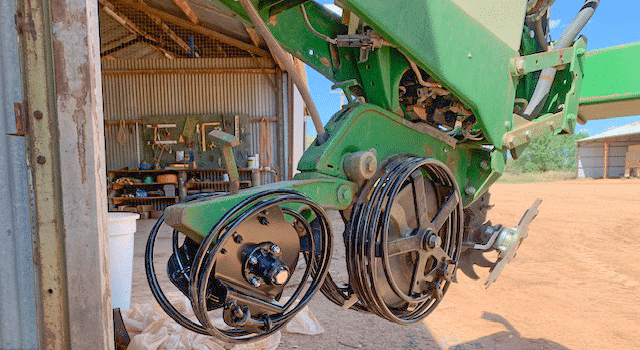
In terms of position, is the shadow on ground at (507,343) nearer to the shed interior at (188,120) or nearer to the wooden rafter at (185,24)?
the shed interior at (188,120)

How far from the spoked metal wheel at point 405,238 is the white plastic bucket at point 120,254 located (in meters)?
2.04

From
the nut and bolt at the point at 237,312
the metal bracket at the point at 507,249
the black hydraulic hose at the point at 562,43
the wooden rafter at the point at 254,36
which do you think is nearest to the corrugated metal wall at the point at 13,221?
the nut and bolt at the point at 237,312

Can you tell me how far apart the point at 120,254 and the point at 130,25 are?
7545 millimetres

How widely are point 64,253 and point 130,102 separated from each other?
802 cm

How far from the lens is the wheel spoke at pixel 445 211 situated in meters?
1.60

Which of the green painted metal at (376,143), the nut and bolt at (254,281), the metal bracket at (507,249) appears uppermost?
the green painted metal at (376,143)

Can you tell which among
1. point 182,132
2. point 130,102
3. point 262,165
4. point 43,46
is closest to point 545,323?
point 43,46

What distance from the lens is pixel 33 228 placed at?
1629 millimetres

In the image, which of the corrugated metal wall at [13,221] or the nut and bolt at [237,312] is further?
the corrugated metal wall at [13,221]

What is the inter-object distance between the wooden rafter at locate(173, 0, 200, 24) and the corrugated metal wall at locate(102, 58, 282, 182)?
1.11 metres

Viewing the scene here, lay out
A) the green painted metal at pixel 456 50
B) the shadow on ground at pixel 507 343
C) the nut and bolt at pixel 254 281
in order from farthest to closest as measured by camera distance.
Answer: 1. the shadow on ground at pixel 507 343
2. the green painted metal at pixel 456 50
3. the nut and bolt at pixel 254 281

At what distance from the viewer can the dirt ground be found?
10.9 ft

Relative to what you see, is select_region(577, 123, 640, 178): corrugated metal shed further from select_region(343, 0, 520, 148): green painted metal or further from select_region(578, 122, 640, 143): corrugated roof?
select_region(343, 0, 520, 148): green painted metal

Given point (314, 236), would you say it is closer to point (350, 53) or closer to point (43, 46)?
point (350, 53)
